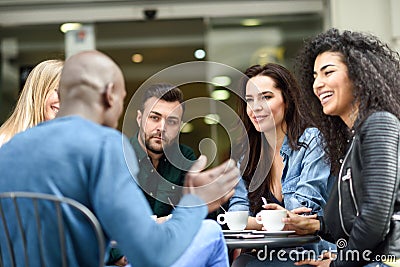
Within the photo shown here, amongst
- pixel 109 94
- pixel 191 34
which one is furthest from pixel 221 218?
pixel 191 34

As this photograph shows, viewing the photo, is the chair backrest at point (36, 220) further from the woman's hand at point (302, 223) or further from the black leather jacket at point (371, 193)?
the woman's hand at point (302, 223)

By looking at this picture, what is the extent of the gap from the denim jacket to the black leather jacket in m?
0.54

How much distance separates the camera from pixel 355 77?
8.32 ft

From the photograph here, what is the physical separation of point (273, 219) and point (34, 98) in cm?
110

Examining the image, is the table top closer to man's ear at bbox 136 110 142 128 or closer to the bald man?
the bald man

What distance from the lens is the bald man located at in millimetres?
1611

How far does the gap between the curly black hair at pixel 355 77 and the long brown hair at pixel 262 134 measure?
0.54 feet

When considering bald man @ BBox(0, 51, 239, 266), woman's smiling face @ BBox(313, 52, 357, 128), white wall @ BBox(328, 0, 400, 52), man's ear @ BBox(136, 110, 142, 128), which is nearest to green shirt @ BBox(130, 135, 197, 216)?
man's ear @ BBox(136, 110, 142, 128)

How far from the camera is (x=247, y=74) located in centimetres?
346

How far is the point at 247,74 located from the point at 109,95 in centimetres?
178

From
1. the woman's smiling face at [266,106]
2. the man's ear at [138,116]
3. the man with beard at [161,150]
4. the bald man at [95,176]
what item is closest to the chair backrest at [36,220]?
the bald man at [95,176]

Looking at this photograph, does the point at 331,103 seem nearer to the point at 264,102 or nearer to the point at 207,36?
the point at 264,102

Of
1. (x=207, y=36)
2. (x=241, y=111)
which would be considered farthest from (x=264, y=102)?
(x=207, y=36)

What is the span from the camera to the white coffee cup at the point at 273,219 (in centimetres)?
262
